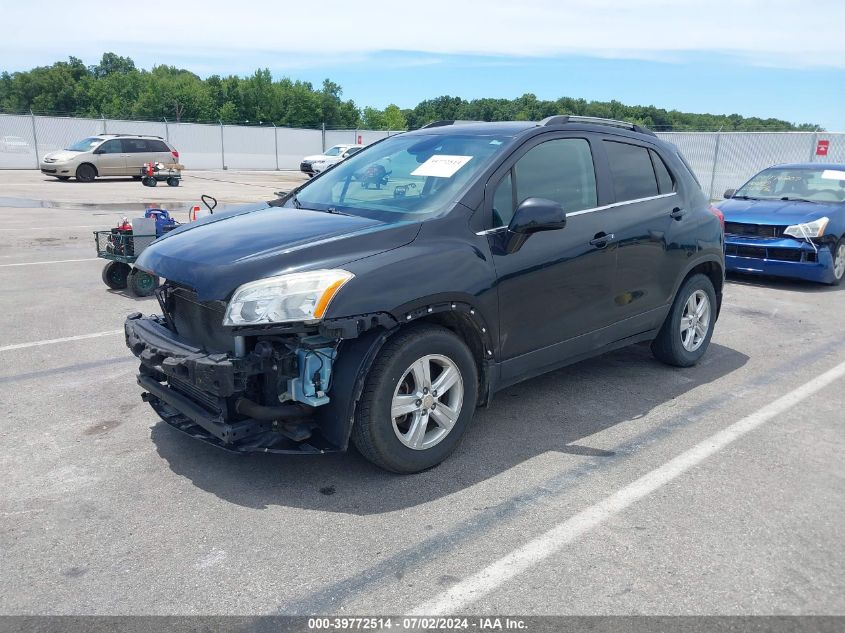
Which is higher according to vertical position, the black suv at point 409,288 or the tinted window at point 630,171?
the tinted window at point 630,171

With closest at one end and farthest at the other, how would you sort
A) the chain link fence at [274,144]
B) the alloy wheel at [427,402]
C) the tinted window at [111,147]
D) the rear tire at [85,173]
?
the alloy wheel at [427,402]
the chain link fence at [274,144]
the rear tire at [85,173]
the tinted window at [111,147]

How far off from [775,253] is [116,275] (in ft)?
26.7

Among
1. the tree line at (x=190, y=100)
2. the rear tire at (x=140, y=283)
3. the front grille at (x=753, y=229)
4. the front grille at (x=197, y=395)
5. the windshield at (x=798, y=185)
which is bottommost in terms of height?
the rear tire at (x=140, y=283)

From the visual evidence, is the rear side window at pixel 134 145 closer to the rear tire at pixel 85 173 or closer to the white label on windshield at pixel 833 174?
the rear tire at pixel 85 173

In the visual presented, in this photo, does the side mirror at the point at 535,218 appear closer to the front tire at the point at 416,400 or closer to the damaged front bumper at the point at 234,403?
the front tire at the point at 416,400

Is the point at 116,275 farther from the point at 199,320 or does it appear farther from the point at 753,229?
the point at 753,229

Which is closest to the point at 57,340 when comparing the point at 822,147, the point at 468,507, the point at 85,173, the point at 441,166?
the point at 441,166

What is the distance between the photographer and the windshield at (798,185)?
10211 mm

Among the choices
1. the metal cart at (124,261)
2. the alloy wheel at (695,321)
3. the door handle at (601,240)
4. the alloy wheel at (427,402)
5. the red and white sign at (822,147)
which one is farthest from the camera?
the red and white sign at (822,147)

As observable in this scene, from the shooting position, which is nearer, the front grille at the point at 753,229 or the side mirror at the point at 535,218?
the side mirror at the point at 535,218

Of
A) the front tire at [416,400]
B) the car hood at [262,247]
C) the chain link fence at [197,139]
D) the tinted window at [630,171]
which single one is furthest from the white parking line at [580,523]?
the chain link fence at [197,139]

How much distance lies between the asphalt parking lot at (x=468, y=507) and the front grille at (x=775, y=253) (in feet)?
13.4

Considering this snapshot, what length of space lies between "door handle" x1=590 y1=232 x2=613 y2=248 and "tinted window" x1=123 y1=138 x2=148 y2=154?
24.6 meters

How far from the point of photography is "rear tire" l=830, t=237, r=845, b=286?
9578 mm
